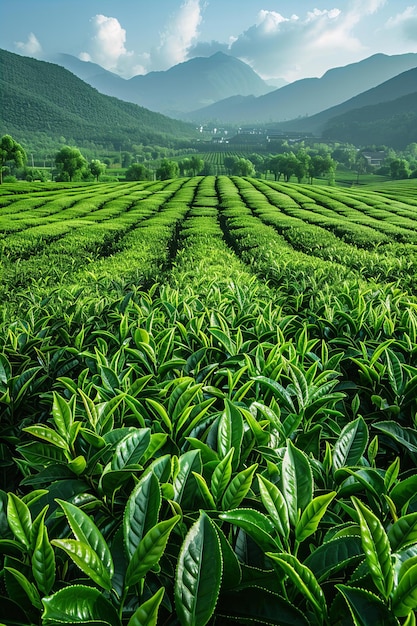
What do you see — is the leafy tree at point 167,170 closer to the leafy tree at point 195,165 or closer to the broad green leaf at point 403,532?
the leafy tree at point 195,165

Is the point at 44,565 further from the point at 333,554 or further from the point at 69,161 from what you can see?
the point at 69,161

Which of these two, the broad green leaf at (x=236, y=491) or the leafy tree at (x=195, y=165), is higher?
the leafy tree at (x=195, y=165)

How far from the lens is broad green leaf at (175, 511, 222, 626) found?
725mm

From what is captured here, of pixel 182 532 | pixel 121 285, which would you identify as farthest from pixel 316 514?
pixel 121 285

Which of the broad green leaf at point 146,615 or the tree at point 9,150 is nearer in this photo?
the broad green leaf at point 146,615

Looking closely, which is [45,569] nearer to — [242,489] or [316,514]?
[242,489]

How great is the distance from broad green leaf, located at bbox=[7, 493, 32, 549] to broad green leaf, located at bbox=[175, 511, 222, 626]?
39cm

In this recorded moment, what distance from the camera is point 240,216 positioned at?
1780 cm

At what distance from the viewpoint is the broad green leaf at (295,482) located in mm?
961

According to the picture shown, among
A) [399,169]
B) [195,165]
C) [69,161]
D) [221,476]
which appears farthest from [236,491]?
[399,169]

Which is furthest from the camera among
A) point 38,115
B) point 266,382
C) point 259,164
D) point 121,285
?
point 38,115

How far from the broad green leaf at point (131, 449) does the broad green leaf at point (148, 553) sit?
1.23 feet

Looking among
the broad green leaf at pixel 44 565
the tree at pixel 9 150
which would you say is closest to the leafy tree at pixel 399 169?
the tree at pixel 9 150

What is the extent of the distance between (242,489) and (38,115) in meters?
199
